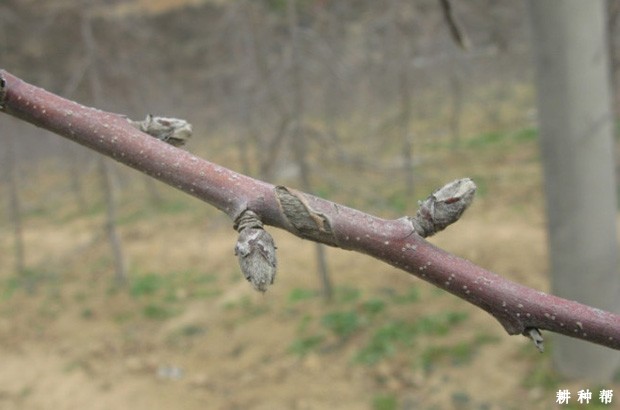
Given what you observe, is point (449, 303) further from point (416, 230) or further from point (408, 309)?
point (416, 230)

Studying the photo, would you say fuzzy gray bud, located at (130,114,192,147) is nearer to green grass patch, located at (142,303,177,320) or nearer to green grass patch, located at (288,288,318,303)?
green grass patch, located at (288,288,318,303)

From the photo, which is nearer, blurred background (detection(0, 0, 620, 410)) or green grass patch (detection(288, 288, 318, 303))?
blurred background (detection(0, 0, 620, 410))

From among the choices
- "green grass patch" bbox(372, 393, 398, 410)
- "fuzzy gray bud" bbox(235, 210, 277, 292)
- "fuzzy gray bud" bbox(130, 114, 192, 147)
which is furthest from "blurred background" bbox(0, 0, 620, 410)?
"fuzzy gray bud" bbox(235, 210, 277, 292)

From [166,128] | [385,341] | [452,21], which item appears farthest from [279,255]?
[166,128]

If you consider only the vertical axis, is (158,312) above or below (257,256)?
below

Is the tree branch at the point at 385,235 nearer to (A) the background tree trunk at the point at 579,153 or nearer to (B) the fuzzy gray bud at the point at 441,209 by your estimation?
(B) the fuzzy gray bud at the point at 441,209

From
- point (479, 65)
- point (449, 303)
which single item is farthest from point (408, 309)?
point (479, 65)

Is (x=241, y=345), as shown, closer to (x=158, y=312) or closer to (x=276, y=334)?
(x=276, y=334)

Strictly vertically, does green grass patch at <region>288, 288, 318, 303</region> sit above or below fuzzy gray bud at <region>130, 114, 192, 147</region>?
below
